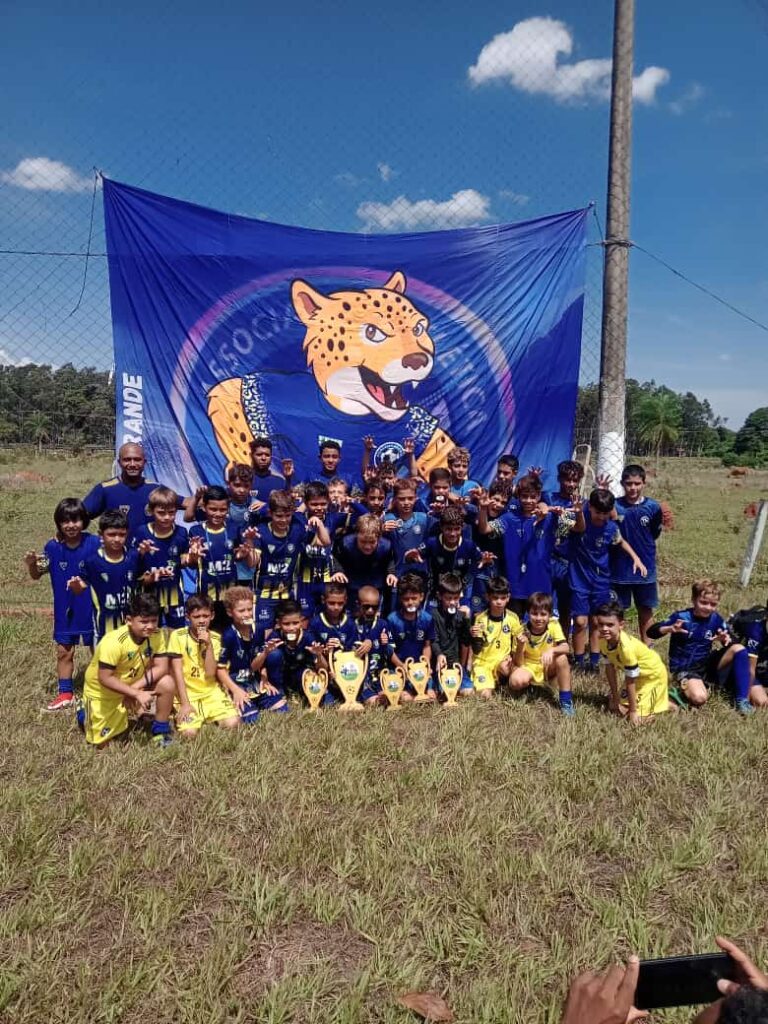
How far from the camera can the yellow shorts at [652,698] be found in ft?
16.3

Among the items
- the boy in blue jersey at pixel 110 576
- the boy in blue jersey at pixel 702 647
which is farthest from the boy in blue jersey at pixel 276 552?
the boy in blue jersey at pixel 702 647

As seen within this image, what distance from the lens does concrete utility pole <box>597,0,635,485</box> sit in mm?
6430

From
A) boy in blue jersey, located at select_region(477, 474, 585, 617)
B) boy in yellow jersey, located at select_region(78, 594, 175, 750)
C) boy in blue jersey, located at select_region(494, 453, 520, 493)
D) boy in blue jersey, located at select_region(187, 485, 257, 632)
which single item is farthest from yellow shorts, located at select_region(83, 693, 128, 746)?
boy in blue jersey, located at select_region(494, 453, 520, 493)

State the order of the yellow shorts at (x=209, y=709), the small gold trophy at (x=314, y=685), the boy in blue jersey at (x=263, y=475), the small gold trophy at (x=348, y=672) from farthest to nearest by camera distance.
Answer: the boy in blue jersey at (x=263, y=475) < the small gold trophy at (x=348, y=672) < the small gold trophy at (x=314, y=685) < the yellow shorts at (x=209, y=709)

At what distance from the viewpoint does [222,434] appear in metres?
6.50

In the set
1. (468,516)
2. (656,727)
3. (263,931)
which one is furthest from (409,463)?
(263,931)

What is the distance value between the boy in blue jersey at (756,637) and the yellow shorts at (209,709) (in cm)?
393

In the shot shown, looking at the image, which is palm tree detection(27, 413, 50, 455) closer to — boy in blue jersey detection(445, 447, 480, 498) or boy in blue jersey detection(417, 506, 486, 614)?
boy in blue jersey detection(445, 447, 480, 498)

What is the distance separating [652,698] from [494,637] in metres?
1.27

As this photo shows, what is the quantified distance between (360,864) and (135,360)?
4.83 meters

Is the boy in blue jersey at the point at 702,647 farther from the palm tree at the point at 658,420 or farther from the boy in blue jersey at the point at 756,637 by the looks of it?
the palm tree at the point at 658,420

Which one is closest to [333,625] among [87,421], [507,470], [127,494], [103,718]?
[103,718]

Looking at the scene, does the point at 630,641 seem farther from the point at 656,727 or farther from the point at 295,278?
the point at 295,278

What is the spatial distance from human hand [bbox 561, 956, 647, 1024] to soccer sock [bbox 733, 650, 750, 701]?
4.01m
